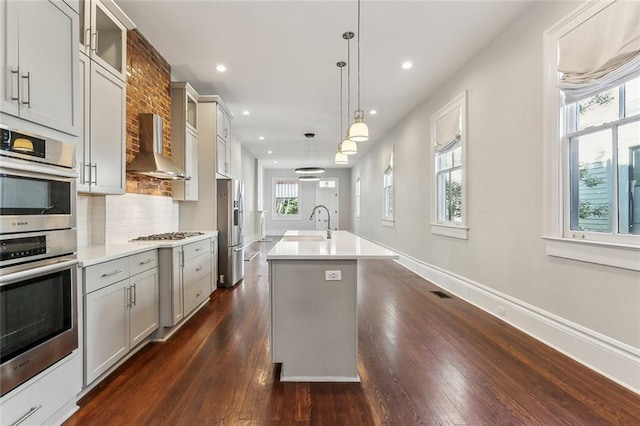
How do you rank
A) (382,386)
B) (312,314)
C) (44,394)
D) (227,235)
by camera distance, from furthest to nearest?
(227,235) → (312,314) → (382,386) → (44,394)

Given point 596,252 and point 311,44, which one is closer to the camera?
point 596,252

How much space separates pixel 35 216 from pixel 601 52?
3797mm

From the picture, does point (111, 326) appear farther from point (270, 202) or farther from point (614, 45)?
point (270, 202)

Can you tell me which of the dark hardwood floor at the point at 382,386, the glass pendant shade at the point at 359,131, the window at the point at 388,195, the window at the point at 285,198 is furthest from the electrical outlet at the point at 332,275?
the window at the point at 285,198

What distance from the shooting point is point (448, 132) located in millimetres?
4410

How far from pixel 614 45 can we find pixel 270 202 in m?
12.2

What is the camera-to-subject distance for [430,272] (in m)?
5.05

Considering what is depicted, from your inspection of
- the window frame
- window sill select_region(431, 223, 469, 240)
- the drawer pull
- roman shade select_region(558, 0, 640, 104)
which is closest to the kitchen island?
the drawer pull

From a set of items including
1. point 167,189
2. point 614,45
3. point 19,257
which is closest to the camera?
point 19,257

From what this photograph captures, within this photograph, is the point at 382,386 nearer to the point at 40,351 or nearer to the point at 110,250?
the point at 40,351

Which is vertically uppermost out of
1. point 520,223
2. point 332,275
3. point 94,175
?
point 94,175

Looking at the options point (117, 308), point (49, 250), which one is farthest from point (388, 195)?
point (49, 250)

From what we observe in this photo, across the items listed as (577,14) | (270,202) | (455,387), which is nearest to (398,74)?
(577,14)

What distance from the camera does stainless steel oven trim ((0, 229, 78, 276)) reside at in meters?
1.42
